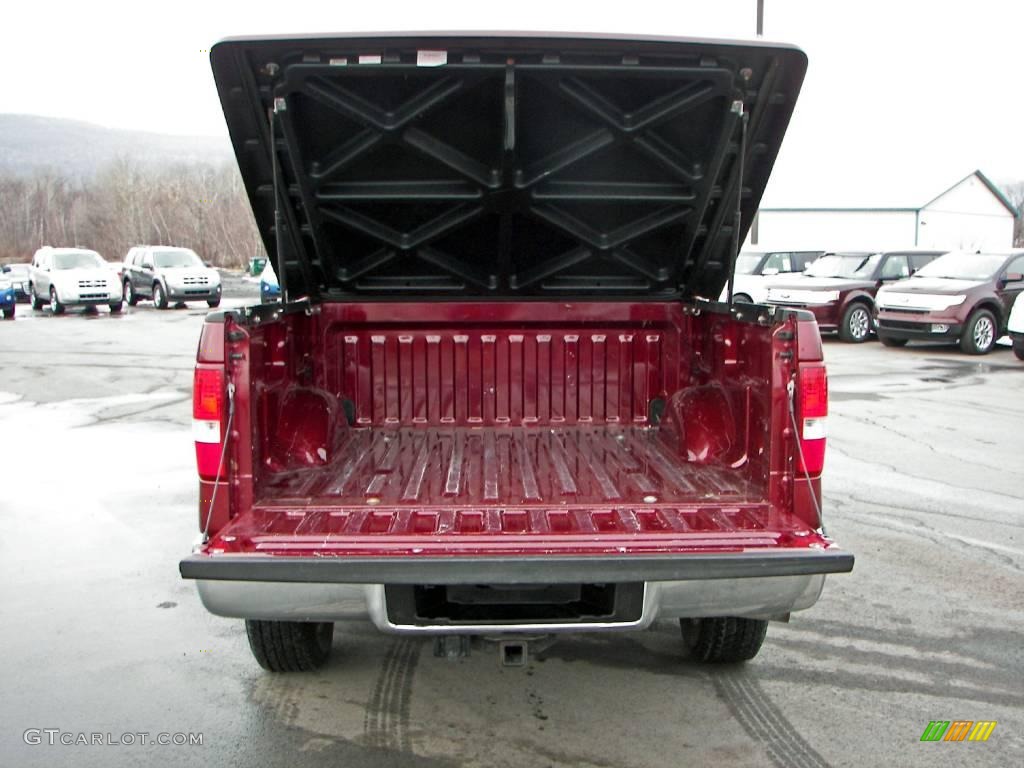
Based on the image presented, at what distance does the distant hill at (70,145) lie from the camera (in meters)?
156

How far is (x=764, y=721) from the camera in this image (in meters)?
3.41

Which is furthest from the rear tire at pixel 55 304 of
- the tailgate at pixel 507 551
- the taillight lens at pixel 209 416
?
the tailgate at pixel 507 551

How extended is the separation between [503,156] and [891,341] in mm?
14137

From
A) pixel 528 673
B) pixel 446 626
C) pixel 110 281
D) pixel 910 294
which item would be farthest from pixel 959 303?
pixel 110 281

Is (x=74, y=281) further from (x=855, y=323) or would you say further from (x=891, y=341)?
(x=891, y=341)

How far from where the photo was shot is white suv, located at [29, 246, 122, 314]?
2469cm

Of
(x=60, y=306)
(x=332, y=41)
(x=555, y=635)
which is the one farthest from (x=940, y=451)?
(x=60, y=306)

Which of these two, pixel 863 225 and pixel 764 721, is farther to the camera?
pixel 863 225

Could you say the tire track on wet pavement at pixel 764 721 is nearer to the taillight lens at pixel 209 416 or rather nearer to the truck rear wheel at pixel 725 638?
the truck rear wheel at pixel 725 638

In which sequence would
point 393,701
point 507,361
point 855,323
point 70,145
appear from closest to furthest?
point 393,701, point 507,361, point 855,323, point 70,145

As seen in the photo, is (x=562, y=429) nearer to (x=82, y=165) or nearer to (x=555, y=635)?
(x=555, y=635)

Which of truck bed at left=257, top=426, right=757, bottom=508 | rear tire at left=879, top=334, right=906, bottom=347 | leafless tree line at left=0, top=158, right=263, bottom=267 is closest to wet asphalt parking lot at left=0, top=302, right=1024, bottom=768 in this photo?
truck bed at left=257, top=426, right=757, bottom=508

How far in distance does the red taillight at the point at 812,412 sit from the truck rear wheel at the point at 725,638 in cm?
77

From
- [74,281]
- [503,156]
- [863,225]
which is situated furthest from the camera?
[863,225]
